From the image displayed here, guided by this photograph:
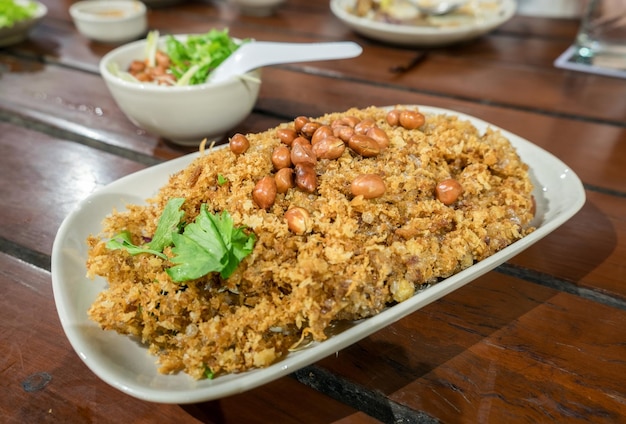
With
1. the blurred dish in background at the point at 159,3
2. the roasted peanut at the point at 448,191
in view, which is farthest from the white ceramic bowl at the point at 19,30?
the roasted peanut at the point at 448,191

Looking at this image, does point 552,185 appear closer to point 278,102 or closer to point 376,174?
point 376,174

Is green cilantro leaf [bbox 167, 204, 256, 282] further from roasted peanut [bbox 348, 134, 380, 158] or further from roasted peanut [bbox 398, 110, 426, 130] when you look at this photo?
roasted peanut [bbox 398, 110, 426, 130]

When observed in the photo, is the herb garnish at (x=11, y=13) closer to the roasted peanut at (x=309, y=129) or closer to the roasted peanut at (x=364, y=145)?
the roasted peanut at (x=309, y=129)

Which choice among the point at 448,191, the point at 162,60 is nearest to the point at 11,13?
the point at 162,60

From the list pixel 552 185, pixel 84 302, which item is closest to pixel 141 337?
pixel 84 302

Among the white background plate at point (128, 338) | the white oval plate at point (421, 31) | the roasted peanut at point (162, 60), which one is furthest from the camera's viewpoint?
the white oval plate at point (421, 31)

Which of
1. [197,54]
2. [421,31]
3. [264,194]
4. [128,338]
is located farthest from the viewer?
[421,31]

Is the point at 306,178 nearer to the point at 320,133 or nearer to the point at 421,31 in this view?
the point at 320,133
